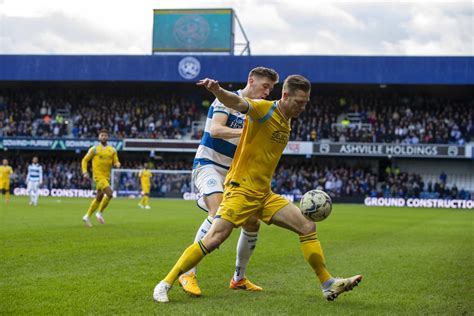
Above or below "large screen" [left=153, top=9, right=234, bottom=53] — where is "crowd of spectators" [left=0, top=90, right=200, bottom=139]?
below

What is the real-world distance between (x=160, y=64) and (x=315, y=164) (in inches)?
540

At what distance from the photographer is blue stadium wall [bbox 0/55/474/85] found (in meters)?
47.3

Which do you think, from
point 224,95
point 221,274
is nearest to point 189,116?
point 221,274

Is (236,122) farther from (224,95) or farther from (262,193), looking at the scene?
(224,95)

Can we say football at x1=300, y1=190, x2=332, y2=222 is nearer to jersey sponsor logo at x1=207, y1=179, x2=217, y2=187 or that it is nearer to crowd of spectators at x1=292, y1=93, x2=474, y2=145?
jersey sponsor logo at x1=207, y1=179, x2=217, y2=187

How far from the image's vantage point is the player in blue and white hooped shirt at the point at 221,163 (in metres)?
7.62

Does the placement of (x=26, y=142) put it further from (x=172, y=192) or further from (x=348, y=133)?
(x=348, y=133)

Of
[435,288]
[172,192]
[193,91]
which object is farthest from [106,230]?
[193,91]

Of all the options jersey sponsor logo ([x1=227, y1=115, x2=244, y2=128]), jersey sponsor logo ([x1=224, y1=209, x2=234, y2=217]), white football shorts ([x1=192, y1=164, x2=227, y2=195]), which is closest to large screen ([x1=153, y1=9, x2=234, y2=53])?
jersey sponsor logo ([x1=227, y1=115, x2=244, y2=128])

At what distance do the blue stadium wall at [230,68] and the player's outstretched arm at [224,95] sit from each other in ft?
140

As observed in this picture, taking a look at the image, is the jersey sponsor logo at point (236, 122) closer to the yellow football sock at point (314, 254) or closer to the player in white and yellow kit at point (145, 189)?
the yellow football sock at point (314, 254)

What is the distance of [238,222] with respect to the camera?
22.8 feet

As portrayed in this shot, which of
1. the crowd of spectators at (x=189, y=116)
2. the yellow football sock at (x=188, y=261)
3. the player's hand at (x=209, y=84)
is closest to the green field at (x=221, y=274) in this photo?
the yellow football sock at (x=188, y=261)

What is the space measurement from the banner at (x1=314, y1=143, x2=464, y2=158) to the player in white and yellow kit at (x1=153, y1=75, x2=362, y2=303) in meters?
40.4
